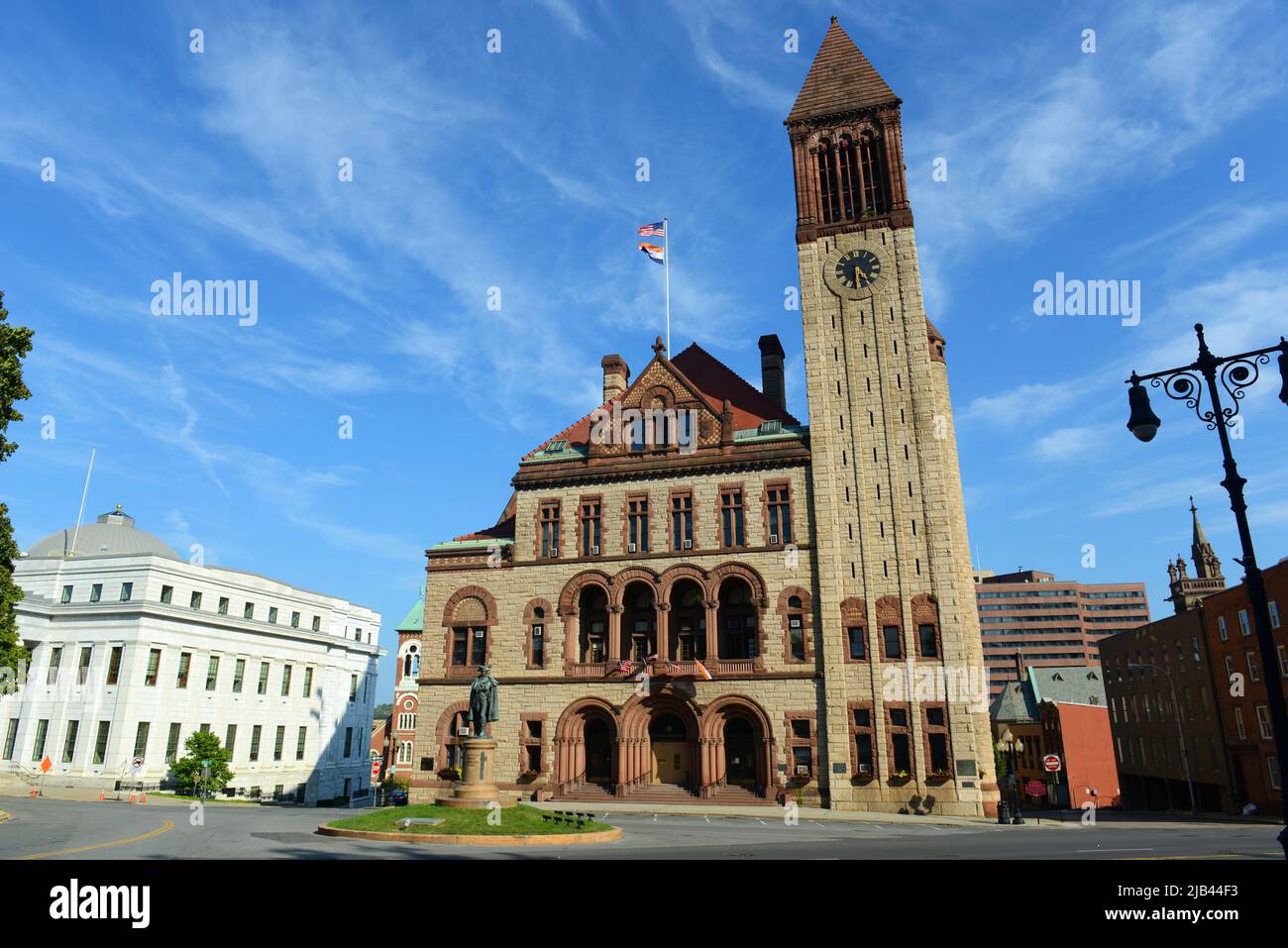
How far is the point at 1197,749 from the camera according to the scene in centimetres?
5794

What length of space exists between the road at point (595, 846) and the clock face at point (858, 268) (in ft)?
100

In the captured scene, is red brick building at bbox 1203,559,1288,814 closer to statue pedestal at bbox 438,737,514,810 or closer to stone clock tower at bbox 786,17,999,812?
stone clock tower at bbox 786,17,999,812

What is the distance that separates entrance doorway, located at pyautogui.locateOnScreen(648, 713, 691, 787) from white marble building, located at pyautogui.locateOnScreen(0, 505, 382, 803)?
30.5 m

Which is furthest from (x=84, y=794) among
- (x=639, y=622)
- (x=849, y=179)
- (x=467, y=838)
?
(x=849, y=179)

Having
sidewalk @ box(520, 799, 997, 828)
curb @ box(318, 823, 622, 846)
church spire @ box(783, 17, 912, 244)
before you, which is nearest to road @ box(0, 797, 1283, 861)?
curb @ box(318, 823, 622, 846)

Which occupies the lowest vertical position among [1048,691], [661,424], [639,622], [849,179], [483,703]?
[483,703]

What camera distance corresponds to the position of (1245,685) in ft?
171

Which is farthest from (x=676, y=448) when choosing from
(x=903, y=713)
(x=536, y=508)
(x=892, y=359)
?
(x=903, y=713)

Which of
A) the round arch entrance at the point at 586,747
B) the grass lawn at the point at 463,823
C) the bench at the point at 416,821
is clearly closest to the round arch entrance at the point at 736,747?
the round arch entrance at the point at 586,747

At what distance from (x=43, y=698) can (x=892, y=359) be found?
57.9 m

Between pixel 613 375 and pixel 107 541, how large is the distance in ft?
147

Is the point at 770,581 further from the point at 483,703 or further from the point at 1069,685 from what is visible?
the point at 1069,685

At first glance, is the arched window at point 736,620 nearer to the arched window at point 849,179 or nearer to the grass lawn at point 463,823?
the grass lawn at point 463,823
